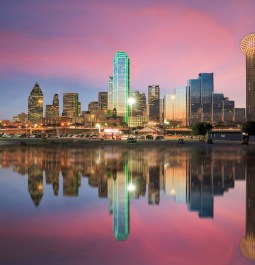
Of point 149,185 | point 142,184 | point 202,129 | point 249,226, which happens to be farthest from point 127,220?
point 202,129

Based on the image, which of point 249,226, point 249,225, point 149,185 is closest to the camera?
point 249,226

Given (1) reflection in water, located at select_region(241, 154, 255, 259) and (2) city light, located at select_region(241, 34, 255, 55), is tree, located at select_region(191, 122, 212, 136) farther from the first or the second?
(1) reflection in water, located at select_region(241, 154, 255, 259)

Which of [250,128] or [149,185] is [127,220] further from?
[250,128]

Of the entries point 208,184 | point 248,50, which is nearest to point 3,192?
point 208,184

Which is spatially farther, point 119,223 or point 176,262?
point 119,223

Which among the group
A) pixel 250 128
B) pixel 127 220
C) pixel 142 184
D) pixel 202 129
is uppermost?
pixel 250 128

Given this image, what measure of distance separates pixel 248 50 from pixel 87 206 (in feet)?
347

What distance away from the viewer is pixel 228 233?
34.8 feet

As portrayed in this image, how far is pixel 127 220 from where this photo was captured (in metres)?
12.0

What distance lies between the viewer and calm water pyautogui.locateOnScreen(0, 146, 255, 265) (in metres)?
8.88

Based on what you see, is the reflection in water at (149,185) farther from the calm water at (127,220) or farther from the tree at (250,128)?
the tree at (250,128)

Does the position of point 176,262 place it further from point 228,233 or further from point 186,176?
point 186,176

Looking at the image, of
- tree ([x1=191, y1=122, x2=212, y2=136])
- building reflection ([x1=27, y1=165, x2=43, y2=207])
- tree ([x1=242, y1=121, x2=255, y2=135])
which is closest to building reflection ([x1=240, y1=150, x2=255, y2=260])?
building reflection ([x1=27, y1=165, x2=43, y2=207])

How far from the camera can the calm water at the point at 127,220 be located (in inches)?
349
